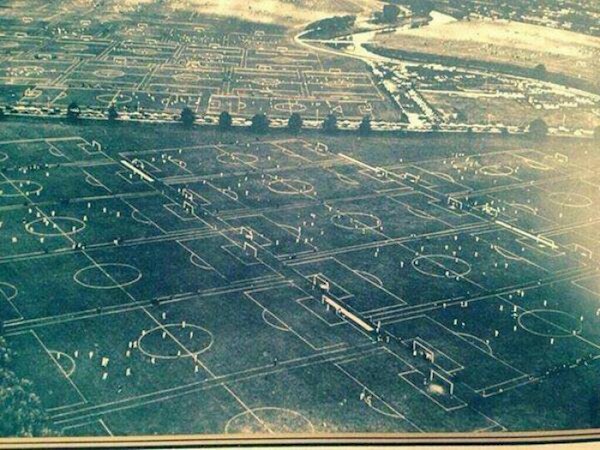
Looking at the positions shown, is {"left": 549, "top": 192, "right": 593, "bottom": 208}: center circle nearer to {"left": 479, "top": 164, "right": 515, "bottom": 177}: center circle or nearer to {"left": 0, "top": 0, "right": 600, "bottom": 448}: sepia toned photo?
{"left": 0, "top": 0, "right": 600, "bottom": 448}: sepia toned photo

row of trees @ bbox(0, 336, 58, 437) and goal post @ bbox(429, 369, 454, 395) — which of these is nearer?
row of trees @ bbox(0, 336, 58, 437)

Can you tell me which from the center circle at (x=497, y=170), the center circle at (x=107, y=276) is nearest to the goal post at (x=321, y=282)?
the center circle at (x=107, y=276)

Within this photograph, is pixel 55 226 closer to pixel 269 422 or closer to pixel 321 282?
pixel 321 282

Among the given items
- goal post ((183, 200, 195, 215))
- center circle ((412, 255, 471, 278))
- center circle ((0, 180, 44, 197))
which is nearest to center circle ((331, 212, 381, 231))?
center circle ((412, 255, 471, 278))

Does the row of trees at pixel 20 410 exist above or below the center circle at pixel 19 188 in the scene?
above

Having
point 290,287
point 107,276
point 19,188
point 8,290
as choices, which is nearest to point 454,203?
point 290,287

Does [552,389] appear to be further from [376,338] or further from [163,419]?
[163,419]

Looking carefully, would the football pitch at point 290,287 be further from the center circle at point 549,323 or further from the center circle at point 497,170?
the center circle at point 497,170

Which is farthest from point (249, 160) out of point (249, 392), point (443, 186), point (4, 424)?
point (4, 424)
